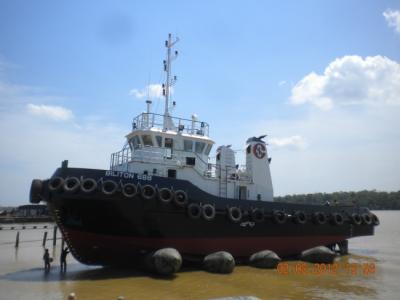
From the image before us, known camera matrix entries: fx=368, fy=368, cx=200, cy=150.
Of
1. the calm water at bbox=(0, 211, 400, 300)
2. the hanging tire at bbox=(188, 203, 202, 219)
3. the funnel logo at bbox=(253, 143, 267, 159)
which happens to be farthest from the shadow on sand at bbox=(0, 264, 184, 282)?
the funnel logo at bbox=(253, 143, 267, 159)

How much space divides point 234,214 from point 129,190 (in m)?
4.18

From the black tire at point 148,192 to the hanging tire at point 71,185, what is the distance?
193cm

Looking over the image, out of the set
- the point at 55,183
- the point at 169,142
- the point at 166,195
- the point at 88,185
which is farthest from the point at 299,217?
the point at 55,183

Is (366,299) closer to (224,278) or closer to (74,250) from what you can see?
(224,278)

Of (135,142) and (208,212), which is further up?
(135,142)

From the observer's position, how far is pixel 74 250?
37.9ft

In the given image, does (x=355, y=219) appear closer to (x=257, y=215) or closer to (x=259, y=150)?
(x=259, y=150)

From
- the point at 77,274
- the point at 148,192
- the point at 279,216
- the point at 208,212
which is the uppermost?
the point at 148,192

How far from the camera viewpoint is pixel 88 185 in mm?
10695

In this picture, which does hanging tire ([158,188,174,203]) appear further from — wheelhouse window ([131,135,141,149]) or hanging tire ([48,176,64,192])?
wheelhouse window ([131,135,141,149])

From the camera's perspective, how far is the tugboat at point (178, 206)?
433 inches

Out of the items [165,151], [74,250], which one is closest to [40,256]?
[74,250]

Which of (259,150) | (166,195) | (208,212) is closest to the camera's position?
(166,195)

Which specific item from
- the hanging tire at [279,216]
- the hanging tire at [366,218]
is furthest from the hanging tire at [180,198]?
the hanging tire at [366,218]
